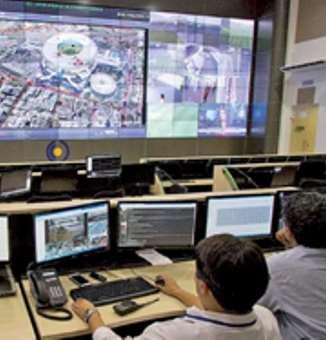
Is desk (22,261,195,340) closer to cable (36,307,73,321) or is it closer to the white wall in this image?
cable (36,307,73,321)

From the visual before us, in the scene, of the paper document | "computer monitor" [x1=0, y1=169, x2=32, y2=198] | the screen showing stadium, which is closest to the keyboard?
the paper document

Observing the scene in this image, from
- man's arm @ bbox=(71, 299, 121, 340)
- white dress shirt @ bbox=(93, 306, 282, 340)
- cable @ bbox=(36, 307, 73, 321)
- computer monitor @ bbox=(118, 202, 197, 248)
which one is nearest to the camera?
white dress shirt @ bbox=(93, 306, 282, 340)

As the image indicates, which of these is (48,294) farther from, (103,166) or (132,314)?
(103,166)

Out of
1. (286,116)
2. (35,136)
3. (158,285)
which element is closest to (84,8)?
(35,136)

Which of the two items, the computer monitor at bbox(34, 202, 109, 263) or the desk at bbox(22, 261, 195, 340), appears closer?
the desk at bbox(22, 261, 195, 340)

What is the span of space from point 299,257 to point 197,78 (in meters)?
5.77

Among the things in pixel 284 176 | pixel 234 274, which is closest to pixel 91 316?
pixel 234 274

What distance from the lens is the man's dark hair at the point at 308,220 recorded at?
172cm

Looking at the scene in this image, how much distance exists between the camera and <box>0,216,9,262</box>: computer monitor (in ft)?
7.16

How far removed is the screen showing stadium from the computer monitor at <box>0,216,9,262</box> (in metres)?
4.45

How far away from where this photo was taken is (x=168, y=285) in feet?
7.32

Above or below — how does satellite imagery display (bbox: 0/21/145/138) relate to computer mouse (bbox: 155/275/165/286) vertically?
above

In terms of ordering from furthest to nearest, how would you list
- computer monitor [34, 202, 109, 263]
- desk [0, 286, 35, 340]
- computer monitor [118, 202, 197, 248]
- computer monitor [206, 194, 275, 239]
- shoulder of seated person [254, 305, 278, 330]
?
computer monitor [206, 194, 275, 239] < computer monitor [118, 202, 197, 248] < computer monitor [34, 202, 109, 263] < desk [0, 286, 35, 340] < shoulder of seated person [254, 305, 278, 330]

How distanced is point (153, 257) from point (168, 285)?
Result: 35 centimetres
